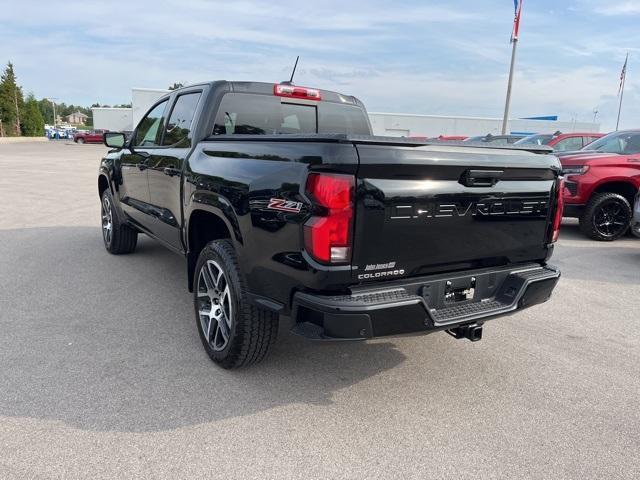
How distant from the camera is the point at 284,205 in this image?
262 centimetres

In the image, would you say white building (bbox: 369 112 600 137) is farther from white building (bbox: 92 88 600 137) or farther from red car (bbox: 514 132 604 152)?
red car (bbox: 514 132 604 152)

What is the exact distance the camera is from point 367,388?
10.6 ft

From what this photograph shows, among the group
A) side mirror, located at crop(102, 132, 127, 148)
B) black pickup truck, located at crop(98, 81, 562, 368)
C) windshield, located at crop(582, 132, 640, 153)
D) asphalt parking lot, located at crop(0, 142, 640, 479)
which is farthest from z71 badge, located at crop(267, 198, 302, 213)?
windshield, located at crop(582, 132, 640, 153)

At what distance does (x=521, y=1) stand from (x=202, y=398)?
802 inches

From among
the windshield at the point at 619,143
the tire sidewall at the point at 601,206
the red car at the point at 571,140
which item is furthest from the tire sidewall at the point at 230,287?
the red car at the point at 571,140

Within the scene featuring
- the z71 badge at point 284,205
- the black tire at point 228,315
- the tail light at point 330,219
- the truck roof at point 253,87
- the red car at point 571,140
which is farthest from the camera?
the red car at point 571,140

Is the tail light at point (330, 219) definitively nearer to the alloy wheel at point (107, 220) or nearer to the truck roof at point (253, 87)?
the truck roof at point (253, 87)

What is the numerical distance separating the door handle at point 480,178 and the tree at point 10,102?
54478 mm

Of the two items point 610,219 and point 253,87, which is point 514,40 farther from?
point 253,87

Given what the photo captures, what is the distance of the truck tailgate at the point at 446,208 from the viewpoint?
2.52 meters

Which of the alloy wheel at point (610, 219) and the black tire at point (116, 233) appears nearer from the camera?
the black tire at point (116, 233)

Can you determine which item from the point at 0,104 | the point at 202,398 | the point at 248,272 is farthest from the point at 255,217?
the point at 0,104

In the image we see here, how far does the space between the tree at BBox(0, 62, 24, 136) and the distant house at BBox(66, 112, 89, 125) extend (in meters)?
131

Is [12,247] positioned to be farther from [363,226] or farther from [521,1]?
[521,1]
